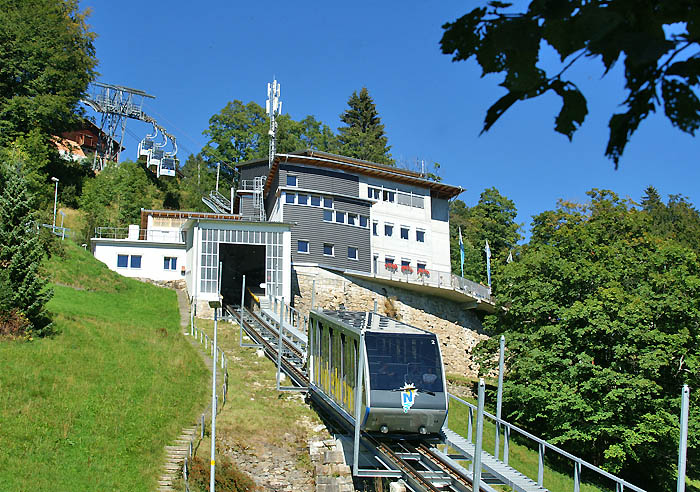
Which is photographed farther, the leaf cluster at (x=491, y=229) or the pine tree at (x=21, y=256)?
the leaf cluster at (x=491, y=229)

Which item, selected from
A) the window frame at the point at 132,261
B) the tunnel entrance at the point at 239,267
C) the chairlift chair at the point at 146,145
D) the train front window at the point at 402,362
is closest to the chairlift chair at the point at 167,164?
the chairlift chair at the point at 146,145

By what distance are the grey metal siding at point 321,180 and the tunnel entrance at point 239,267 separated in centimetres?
673

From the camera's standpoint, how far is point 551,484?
1244 inches

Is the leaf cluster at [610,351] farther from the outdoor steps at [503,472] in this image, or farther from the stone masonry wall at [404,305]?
the outdoor steps at [503,472]

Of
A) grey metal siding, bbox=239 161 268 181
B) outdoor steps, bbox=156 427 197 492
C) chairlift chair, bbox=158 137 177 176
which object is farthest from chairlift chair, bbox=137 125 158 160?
outdoor steps, bbox=156 427 197 492

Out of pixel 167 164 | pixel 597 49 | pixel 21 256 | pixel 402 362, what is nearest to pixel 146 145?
pixel 167 164

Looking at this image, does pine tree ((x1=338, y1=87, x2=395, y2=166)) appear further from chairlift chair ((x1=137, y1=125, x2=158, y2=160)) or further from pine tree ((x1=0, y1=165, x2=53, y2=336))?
pine tree ((x1=0, y1=165, x2=53, y2=336))

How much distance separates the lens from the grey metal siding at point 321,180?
5406 cm

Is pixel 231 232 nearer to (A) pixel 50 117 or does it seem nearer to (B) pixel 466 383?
(B) pixel 466 383

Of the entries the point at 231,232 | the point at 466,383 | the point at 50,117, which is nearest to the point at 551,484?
the point at 466,383

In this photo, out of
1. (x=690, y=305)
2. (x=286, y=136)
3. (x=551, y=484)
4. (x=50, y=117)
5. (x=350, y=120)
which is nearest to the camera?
(x=551, y=484)

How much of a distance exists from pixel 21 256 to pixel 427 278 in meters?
29.8

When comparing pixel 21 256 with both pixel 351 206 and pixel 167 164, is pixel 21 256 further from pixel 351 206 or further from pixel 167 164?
pixel 167 164

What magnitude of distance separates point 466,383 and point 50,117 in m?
46.8
